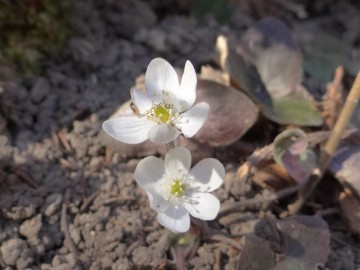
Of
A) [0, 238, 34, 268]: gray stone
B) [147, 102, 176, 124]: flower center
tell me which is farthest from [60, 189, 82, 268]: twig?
[147, 102, 176, 124]: flower center

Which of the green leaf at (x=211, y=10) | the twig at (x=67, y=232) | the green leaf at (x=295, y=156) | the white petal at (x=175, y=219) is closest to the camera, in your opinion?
the white petal at (x=175, y=219)

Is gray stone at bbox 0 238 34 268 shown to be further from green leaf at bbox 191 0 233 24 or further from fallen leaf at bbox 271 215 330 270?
green leaf at bbox 191 0 233 24

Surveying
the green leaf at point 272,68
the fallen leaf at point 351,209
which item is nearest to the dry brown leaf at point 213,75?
the green leaf at point 272,68

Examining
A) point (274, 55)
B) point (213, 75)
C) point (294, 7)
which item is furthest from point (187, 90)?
point (294, 7)

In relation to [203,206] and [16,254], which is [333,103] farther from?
[16,254]

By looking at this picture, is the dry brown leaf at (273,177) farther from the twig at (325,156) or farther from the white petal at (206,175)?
the white petal at (206,175)
